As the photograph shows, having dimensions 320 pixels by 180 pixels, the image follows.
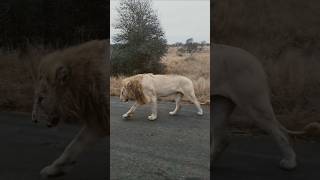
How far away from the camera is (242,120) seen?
1.65 metres

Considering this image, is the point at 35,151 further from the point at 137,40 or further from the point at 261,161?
the point at 261,161

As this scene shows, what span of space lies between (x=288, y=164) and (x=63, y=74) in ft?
3.40

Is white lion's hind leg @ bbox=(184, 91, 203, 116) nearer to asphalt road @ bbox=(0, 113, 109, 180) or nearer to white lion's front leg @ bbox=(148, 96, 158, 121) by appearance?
white lion's front leg @ bbox=(148, 96, 158, 121)

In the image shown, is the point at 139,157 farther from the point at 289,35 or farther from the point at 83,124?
the point at 289,35

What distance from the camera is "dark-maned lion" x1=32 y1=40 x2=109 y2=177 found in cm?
152

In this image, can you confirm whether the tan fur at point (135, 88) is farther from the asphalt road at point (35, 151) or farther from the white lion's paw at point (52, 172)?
the white lion's paw at point (52, 172)

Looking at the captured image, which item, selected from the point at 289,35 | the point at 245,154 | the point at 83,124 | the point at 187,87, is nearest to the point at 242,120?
the point at 245,154

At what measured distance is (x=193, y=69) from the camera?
5.18 feet

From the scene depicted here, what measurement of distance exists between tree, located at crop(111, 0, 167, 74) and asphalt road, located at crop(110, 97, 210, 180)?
16 cm

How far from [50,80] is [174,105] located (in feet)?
1.73

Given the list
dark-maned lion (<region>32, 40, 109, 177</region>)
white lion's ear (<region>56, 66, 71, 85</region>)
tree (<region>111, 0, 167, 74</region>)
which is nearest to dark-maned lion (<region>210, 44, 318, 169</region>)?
tree (<region>111, 0, 167, 74</region>)

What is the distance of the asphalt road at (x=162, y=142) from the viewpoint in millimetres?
1601

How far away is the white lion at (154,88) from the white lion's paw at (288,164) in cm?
44

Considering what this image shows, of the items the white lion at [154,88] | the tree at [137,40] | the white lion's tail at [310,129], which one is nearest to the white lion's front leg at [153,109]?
the white lion at [154,88]
